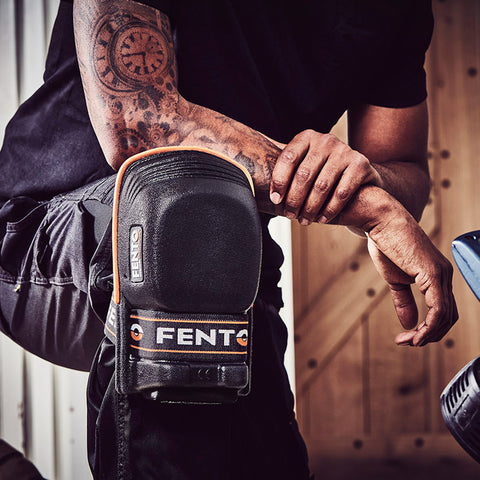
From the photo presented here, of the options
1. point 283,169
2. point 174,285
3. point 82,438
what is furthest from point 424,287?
point 82,438

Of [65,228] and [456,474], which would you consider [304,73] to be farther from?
[456,474]

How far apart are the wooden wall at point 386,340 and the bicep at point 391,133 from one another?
1.33 metres

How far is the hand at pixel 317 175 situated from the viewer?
0.71 metres

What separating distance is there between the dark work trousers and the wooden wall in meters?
1.56

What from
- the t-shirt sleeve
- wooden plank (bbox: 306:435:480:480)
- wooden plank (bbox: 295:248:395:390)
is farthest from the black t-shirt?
wooden plank (bbox: 306:435:480:480)

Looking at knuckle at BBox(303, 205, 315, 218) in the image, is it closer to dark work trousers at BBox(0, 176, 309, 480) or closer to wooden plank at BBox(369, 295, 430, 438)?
dark work trousers at BBox(0, 176, 309, 480)

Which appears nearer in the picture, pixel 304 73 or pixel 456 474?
pixel 304 73

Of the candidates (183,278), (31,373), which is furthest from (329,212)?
(31,373)

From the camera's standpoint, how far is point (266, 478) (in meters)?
0.93

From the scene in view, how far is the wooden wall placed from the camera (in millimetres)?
2592

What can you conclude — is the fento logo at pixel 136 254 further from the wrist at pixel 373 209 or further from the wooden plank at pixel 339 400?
the wooden plank at pixel 339 400

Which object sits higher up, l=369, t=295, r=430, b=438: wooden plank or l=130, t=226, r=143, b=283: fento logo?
l=130, t=226, r=143, b=283: fento logo

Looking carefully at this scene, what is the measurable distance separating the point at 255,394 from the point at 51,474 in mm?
1547

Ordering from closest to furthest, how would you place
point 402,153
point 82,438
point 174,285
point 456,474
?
point 174,285
point 402,153
point 82,438
point 456,474
